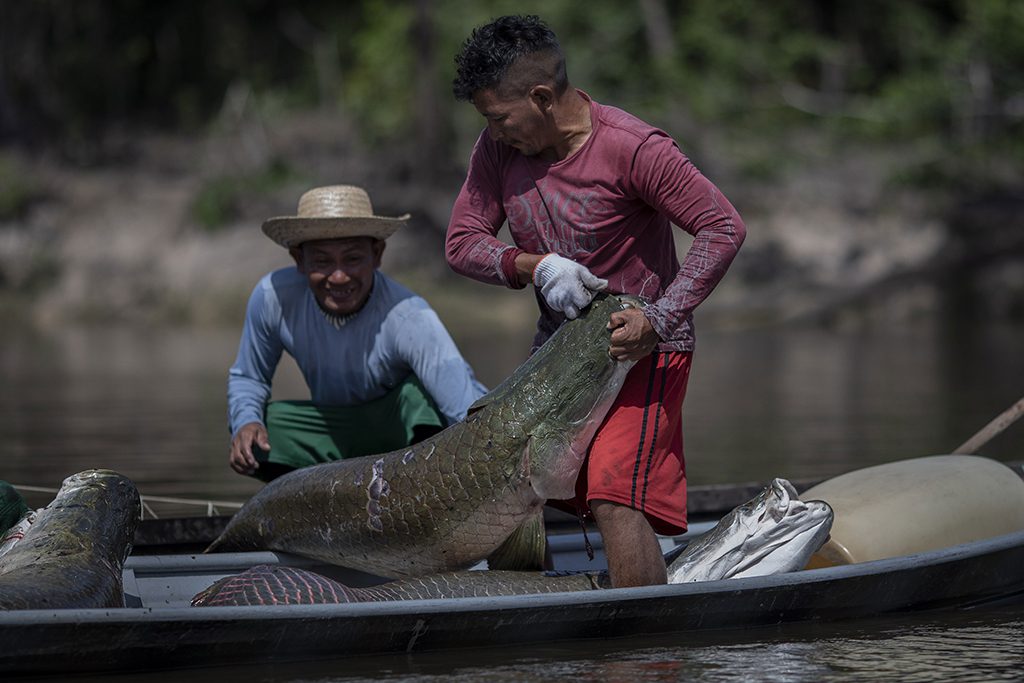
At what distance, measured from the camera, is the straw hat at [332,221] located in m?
5.82

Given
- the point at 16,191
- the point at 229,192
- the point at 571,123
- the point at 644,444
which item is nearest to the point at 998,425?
the point at 644,444

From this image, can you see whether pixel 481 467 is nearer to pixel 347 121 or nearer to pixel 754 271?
pixel 754 271

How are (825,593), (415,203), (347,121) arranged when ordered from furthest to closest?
(347,121) < (415,203) < (825,593)

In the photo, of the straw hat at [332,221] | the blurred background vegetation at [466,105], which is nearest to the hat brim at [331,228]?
the straw hat at [332,221]

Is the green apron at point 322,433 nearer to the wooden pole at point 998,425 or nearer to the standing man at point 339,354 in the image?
Answer: the standing man at point 339,354

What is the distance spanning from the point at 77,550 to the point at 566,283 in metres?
1.69

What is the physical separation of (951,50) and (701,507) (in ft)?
63.3

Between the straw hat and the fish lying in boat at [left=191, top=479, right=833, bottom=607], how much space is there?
140cm

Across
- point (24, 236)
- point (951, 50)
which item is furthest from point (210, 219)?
point (951, 50)

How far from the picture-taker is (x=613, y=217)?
Answer: 4.67 metres

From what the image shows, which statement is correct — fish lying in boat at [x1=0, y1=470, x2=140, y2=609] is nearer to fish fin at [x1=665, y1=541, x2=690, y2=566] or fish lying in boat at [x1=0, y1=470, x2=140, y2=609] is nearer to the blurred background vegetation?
fish fin at [x1=665, y1=541, x2=690, y2=566]

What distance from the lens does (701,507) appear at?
6.67 meters

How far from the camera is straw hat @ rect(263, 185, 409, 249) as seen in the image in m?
5.82

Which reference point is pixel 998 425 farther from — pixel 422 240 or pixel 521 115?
pixel 422 240
